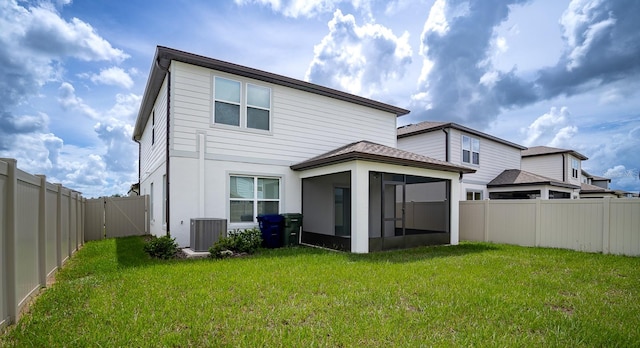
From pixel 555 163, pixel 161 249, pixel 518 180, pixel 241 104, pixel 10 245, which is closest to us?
pixel 10 245

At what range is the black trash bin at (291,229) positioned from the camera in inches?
401

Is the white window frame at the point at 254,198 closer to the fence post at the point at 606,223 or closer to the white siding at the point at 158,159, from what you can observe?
the white siding at the point at 158,159

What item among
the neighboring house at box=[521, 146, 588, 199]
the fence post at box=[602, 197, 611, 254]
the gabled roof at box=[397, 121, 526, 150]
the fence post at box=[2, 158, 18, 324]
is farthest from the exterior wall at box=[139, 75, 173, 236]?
the neighboring house at box=[521, 146, 588, 199]

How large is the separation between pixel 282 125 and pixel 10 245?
8.22 metres

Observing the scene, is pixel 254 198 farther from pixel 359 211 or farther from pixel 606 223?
pixel 606 223

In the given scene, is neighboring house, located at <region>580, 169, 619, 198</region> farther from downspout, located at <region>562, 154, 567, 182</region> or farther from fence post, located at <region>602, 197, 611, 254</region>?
fence post, located at <region>602, 197, 611, 254</region>

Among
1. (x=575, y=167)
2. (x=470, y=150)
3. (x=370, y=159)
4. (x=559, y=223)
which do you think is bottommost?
(x=559, y=223)

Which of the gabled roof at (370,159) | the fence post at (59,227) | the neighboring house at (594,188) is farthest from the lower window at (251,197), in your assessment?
the neighboring house at (594,188)

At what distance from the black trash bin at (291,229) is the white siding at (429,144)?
1040cm

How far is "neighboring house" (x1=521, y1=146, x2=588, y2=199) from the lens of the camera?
24.2 m

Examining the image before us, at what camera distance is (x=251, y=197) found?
10680 millimetres

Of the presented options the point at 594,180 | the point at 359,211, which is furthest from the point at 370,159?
the point at 594,180

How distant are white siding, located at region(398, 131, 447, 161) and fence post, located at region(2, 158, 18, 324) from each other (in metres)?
17.1

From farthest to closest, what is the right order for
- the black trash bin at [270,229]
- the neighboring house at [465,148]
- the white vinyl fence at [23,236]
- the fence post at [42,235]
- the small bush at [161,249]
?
the neighboring house at [465,148] → the black trash bin at [270,229] → the small bush at [161,249] → the fence post at [42,235] → the white vinyl fence at [23,236]
